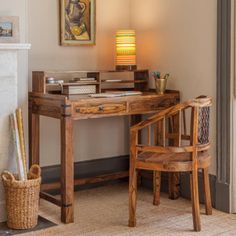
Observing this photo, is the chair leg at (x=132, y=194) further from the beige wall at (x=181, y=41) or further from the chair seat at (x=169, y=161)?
the beige wall at (x=181, y=41)

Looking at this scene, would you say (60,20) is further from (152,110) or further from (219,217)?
(219,217)

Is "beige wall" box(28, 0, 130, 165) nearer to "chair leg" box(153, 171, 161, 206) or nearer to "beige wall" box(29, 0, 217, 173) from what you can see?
"beige wall" box(29, 0, 217, 173)

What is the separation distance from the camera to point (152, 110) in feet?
13.6

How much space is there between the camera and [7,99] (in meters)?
3.70

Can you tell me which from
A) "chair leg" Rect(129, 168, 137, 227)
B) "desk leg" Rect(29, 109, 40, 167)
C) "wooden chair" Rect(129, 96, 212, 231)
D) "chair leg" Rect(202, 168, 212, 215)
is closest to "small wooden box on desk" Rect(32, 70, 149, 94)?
"desk leg" Rect(29, 109, 40, 167)

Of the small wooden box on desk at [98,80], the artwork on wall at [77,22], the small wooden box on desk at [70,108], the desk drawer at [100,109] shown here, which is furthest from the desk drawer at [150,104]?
the artwork on wall at [77,22]

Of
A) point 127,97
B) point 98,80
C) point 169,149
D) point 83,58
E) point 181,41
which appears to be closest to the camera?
point 169,149

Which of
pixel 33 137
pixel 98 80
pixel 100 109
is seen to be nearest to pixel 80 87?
pixel 98 80

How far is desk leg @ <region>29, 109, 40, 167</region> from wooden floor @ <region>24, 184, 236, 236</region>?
398 mm

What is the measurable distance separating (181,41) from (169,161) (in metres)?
1.20

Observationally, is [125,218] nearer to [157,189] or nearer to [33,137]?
[157,189]

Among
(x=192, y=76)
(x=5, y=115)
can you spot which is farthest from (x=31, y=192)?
(x=192, y=76)

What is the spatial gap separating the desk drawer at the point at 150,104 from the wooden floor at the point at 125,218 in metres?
0.77

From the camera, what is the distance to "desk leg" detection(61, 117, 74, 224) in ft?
12.0
